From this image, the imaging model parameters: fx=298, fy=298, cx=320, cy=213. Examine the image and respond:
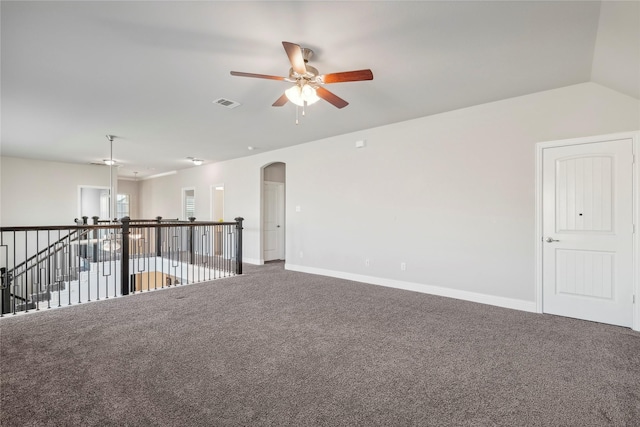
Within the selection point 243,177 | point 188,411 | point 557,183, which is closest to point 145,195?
point 243,177

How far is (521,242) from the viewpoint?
3766 mm

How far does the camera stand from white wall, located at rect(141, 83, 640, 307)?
3.64 metres

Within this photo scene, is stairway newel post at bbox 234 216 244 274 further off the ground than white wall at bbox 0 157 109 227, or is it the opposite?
white wall at bbox 0 157 109 227

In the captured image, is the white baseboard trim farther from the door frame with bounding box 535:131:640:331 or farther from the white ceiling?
the white ceiling

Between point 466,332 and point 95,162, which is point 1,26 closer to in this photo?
point 466,332

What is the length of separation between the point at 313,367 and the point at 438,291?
2780mm

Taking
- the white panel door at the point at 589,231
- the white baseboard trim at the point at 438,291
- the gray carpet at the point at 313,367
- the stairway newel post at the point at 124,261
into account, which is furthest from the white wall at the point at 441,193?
the stairway newel post at the point at 124,261

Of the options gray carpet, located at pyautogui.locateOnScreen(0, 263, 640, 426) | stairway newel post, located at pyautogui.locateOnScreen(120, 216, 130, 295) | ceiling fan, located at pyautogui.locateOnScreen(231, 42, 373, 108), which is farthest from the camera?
stairway newel post, located at pyautogui.locateOnScreen(120, 216, 130, 295)

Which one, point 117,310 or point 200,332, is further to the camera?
point 117,310

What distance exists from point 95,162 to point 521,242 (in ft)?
34.0

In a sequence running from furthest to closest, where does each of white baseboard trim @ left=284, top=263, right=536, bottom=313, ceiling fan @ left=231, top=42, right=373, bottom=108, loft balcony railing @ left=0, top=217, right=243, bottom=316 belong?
1. loft balcony railing @ left=0, top=217, right=243, bottom=316
2. white baseboard trim @ left=284, top=263, right=536, bottom=313
3. ceiling fan @ left=231, top=42, right=373, bottom=108

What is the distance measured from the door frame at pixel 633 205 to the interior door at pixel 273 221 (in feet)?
18.5

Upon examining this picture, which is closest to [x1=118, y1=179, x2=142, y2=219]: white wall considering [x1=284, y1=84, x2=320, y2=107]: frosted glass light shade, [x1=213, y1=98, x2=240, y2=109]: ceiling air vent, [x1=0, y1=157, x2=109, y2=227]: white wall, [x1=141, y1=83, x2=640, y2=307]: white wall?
[x1=0, y1=157, x2=109, y2=227]: white wall

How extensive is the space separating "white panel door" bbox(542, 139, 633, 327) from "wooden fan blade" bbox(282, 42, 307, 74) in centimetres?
313
